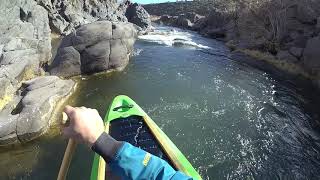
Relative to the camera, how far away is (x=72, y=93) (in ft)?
50.9

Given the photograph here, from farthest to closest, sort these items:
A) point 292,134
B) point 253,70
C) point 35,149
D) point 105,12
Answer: point 105,12 → point 253,70 → point 292,134 → point 35,149

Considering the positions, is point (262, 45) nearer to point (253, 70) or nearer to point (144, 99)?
point (253, 70)

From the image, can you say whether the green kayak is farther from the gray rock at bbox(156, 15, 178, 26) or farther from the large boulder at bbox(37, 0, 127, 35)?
the gray rock at bbox(156, 15, 178, 26)

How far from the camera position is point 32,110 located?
39.5 ft

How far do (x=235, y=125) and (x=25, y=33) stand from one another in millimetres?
13404

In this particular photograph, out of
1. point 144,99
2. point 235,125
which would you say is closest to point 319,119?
point 235,125

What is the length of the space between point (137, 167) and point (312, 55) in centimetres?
2197

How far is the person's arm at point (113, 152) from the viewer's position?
7.84 ft

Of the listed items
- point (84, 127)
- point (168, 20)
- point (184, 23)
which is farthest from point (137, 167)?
point (168, 20)

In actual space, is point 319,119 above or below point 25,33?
below

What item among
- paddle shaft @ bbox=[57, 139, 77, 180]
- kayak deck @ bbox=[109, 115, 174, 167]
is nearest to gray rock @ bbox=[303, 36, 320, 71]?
kayak deck @ bbox=[109, 115, 174, 167]

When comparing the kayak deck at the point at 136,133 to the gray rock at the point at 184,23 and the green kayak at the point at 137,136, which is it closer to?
the green kayak at the point at 137,136

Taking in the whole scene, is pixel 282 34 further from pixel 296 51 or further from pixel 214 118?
pixel 214 118

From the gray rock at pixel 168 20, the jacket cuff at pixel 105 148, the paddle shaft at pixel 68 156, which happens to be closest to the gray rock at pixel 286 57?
the paddle shaft at pixel 68 156
